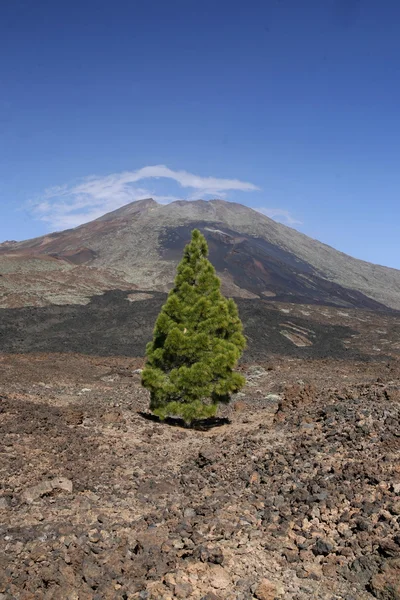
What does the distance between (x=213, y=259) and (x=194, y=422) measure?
7559 cm

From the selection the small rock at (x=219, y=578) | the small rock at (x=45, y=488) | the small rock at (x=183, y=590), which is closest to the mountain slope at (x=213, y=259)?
the small rock at (x=45, y=488)

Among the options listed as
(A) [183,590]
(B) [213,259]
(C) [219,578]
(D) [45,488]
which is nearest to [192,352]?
(D) [45,488]

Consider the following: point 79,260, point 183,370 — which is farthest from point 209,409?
point 79,260

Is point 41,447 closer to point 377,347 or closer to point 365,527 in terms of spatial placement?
point 365,527

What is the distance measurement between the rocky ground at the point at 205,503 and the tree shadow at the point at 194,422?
0.30 m

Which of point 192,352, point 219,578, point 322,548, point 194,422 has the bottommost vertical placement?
point 194,422

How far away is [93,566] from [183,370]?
7954mm

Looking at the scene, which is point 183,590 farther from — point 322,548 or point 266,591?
point 322,548

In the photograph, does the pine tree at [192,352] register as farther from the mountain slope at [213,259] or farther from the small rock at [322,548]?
the mountain slope at [213,259]

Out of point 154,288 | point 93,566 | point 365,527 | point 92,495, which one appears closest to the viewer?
point 93,566

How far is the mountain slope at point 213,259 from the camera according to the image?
2549 inches

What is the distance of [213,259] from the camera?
89.3 m

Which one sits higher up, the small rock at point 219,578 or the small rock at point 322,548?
the small rock at point 322,548

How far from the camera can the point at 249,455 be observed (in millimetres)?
10641
